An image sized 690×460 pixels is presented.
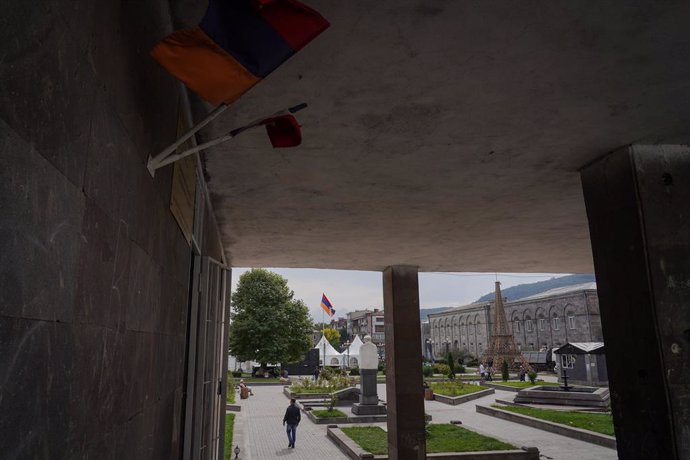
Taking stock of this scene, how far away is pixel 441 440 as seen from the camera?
1345 cm

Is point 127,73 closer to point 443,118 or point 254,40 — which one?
point 254,40

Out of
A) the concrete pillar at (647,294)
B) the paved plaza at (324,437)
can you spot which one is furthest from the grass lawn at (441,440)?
the concrete pillar at (647,294)

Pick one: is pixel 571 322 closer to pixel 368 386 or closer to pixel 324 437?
pixel 368 386

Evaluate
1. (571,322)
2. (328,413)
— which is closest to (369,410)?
(328,413)

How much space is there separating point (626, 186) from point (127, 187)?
4.48 m

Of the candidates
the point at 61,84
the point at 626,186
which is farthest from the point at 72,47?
the point at 626,186

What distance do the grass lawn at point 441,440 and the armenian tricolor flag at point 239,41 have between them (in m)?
11.3

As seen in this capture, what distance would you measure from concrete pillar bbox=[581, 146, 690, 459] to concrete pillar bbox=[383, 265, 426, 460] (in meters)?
6.15

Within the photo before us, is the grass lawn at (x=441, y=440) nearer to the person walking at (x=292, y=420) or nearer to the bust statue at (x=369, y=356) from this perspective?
the person walking at (x=292, y=420)

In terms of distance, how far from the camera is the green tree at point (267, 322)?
37219 mm

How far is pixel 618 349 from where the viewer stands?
186 inches

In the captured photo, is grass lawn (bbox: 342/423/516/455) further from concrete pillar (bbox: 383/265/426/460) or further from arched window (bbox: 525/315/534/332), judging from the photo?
arched window (bbox: 525/315/534/332)

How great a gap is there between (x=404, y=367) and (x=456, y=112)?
7.66 meters

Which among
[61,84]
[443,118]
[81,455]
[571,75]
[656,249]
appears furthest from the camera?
[656,249]
